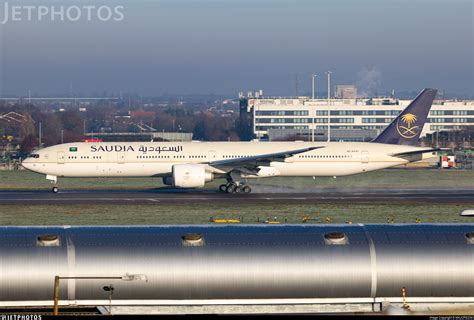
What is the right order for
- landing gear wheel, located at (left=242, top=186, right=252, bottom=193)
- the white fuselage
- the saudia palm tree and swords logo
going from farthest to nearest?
the saudia palm tree and swords logo → the white fuselage → landing gear wheel, located at (left=242, top=186, right=252, bottom=193)

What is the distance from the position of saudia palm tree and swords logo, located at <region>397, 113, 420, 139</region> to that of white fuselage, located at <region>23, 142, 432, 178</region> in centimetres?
505

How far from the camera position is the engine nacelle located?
64062mm

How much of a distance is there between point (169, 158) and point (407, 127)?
19653 millimetres

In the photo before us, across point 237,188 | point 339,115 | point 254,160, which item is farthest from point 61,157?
point 339,115

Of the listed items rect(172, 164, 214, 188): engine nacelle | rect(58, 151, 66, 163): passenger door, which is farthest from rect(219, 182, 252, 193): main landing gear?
rect(58, 151, 66, 163): passenger door

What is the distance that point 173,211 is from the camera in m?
53.6

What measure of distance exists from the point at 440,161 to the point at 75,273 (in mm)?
80536

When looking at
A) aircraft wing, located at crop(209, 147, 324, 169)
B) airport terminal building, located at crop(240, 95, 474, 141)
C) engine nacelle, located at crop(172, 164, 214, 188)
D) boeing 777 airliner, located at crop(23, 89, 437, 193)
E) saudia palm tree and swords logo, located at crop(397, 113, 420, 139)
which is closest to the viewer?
engine nacelle, located at crop(172, 164, 214, 188)

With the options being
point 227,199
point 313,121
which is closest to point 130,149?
point 227,199

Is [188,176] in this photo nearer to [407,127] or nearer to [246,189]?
[246,189]

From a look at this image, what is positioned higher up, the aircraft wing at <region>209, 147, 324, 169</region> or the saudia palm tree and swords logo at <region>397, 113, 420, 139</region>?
the saudia palm tree and swords logo at <region>397, 113, 420, 139</region>

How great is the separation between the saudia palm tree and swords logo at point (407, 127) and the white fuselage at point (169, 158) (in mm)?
5046

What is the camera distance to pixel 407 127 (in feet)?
242

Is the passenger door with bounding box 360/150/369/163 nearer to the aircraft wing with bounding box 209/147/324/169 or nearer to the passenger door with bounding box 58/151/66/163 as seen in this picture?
the aircraft wing with bounding box 209/147/324/169
